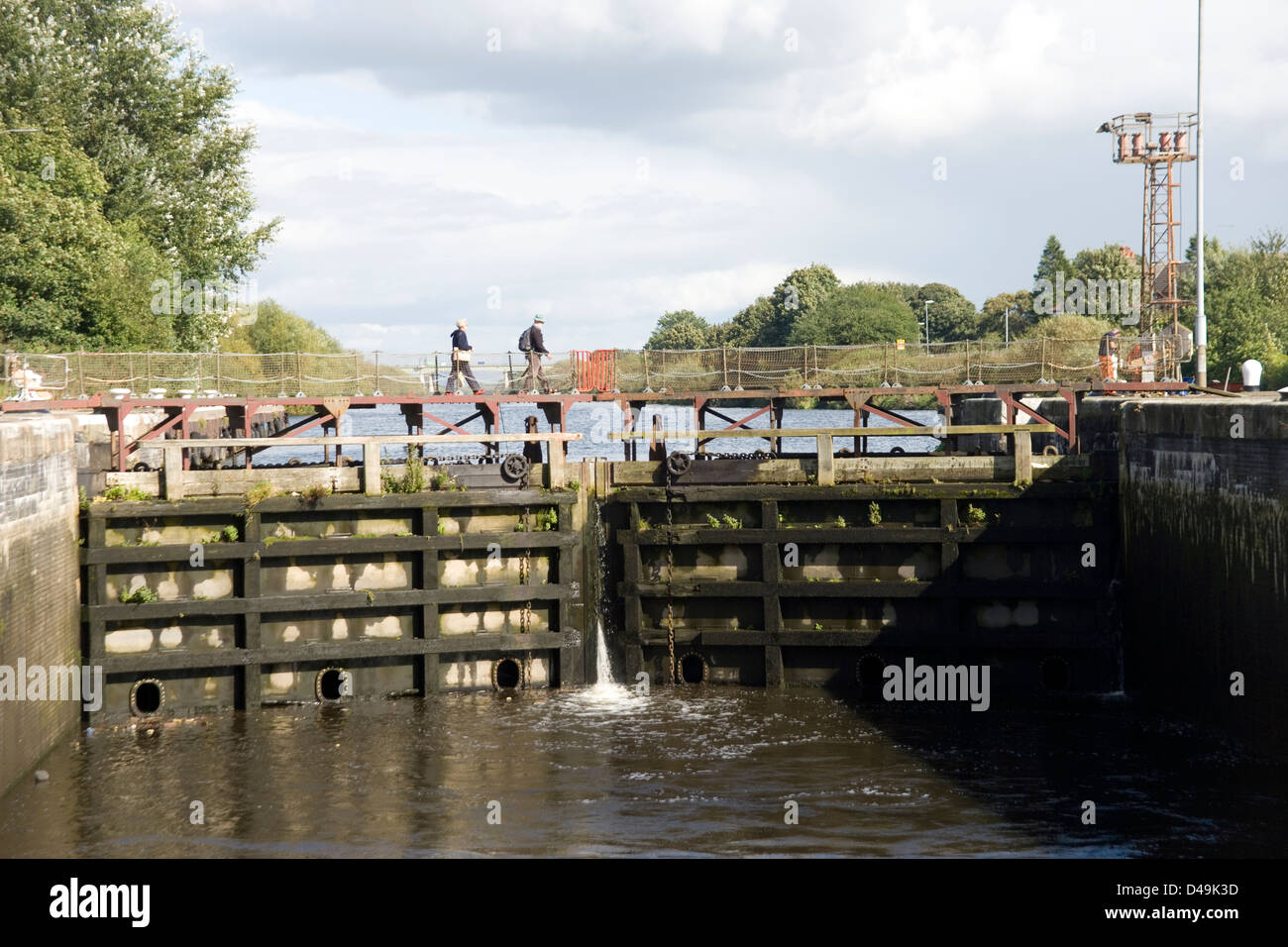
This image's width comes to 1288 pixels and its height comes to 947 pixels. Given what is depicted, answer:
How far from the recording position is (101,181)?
5253 cm

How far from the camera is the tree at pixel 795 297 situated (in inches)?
5896

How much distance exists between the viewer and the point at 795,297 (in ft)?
498

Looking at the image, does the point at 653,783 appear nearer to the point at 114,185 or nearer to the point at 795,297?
the point at 114,185

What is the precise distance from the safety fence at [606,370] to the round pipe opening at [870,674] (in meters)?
10.7

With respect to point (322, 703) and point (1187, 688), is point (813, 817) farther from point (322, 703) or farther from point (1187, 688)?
point (322, 703)

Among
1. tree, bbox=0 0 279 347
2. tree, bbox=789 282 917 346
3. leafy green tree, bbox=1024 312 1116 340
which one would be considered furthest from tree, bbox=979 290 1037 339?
tree, bbox=0 0 279 347

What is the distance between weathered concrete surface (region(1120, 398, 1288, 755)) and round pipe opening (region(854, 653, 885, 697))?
4.46m

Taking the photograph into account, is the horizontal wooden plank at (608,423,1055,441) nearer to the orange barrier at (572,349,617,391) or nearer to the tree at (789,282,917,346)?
the orange barrier at (572,349,617,391)

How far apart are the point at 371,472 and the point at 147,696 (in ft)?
18.3

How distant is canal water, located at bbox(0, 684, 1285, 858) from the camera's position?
57.9 feet

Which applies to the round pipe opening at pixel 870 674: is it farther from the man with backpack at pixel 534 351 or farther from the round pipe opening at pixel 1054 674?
the man with backpack at pixel 534 351

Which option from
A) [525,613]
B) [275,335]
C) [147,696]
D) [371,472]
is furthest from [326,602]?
[275,335]

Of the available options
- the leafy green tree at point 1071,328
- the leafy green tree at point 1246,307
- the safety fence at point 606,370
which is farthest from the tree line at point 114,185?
the leafy green tree at point 1246,307
